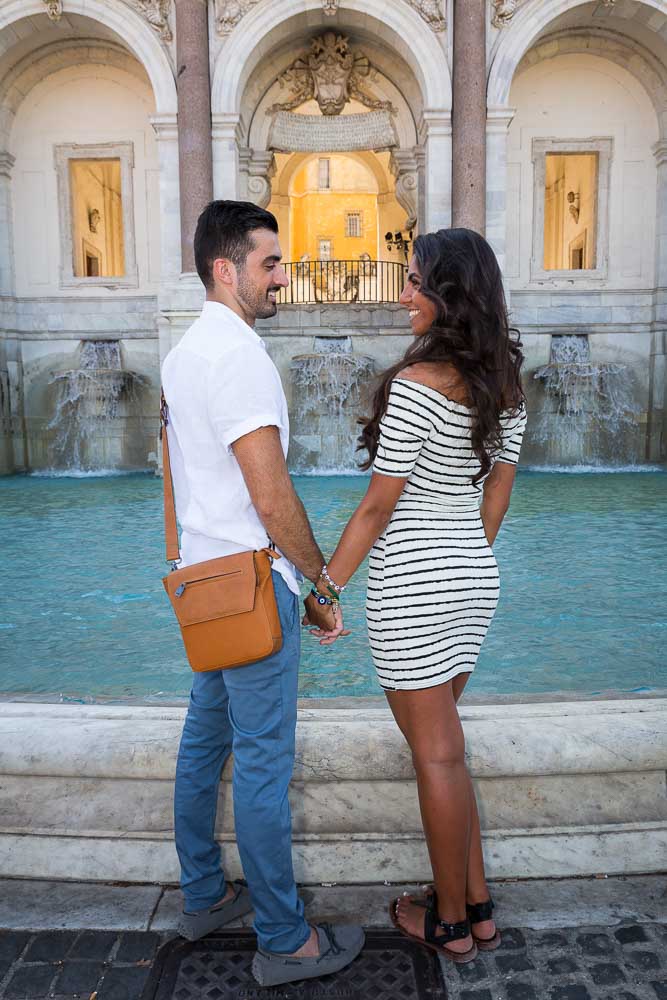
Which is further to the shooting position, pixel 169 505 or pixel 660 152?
pixel 660 152

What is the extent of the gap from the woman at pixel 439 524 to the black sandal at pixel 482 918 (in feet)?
0.14

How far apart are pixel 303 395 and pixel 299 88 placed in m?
6.40

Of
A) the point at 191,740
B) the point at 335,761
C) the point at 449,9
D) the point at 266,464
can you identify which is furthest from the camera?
the point at 449,9

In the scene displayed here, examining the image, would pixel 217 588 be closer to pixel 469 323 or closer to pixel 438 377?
pixel 438 377

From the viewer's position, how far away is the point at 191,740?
2.22 meters

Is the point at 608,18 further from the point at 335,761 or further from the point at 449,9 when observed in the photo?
the point at 335,761

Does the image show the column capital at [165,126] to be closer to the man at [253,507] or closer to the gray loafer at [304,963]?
the man at [253,507]

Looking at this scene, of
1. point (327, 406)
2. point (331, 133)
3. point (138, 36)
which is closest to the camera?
point (138, 36)

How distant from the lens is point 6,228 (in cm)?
1612

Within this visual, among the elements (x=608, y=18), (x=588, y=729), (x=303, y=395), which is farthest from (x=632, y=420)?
(x=588, y=729)

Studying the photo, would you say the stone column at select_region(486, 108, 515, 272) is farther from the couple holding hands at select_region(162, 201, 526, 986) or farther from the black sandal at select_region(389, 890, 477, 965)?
the black sandal at select_region(389, 890, 477, 965)

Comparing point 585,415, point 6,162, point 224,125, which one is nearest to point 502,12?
point 224,125

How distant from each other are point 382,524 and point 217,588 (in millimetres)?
434

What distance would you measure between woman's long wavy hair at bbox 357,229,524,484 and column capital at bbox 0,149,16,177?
53.9ft
